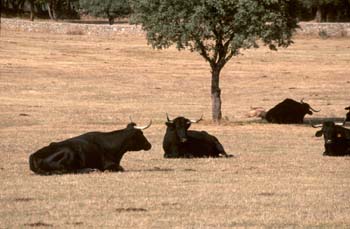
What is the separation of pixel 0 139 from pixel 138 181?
1142cm

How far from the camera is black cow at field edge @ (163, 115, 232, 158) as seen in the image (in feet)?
81.7

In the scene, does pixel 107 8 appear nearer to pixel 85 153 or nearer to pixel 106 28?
pixel 106 28

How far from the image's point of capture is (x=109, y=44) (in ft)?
262

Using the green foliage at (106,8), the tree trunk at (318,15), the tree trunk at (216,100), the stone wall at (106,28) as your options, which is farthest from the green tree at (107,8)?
the tree trunk at (216,100)

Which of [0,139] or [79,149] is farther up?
[79,149]

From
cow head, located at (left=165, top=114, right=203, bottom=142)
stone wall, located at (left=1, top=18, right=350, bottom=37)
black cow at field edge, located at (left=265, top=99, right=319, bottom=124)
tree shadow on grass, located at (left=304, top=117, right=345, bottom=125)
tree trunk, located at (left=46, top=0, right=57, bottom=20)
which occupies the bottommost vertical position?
tree trunk, located at (left=46, top=0, right=57, bottom=20)

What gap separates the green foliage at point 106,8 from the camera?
336ft

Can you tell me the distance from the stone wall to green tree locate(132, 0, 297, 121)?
47.2 metres

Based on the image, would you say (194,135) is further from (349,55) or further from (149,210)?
(349,55)

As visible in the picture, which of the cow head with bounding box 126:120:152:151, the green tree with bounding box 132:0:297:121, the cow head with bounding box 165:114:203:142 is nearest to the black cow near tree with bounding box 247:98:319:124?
the green tree with bounding box 132:0:297:121

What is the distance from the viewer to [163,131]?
34.3 m

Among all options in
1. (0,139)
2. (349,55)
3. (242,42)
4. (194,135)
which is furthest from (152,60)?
(194,135)

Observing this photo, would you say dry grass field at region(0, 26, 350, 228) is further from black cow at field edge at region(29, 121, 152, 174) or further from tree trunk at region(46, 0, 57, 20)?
tree trunk at region(46, 0, 57, 20)

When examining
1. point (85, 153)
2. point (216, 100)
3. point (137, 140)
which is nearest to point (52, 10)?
point (216, 100)
